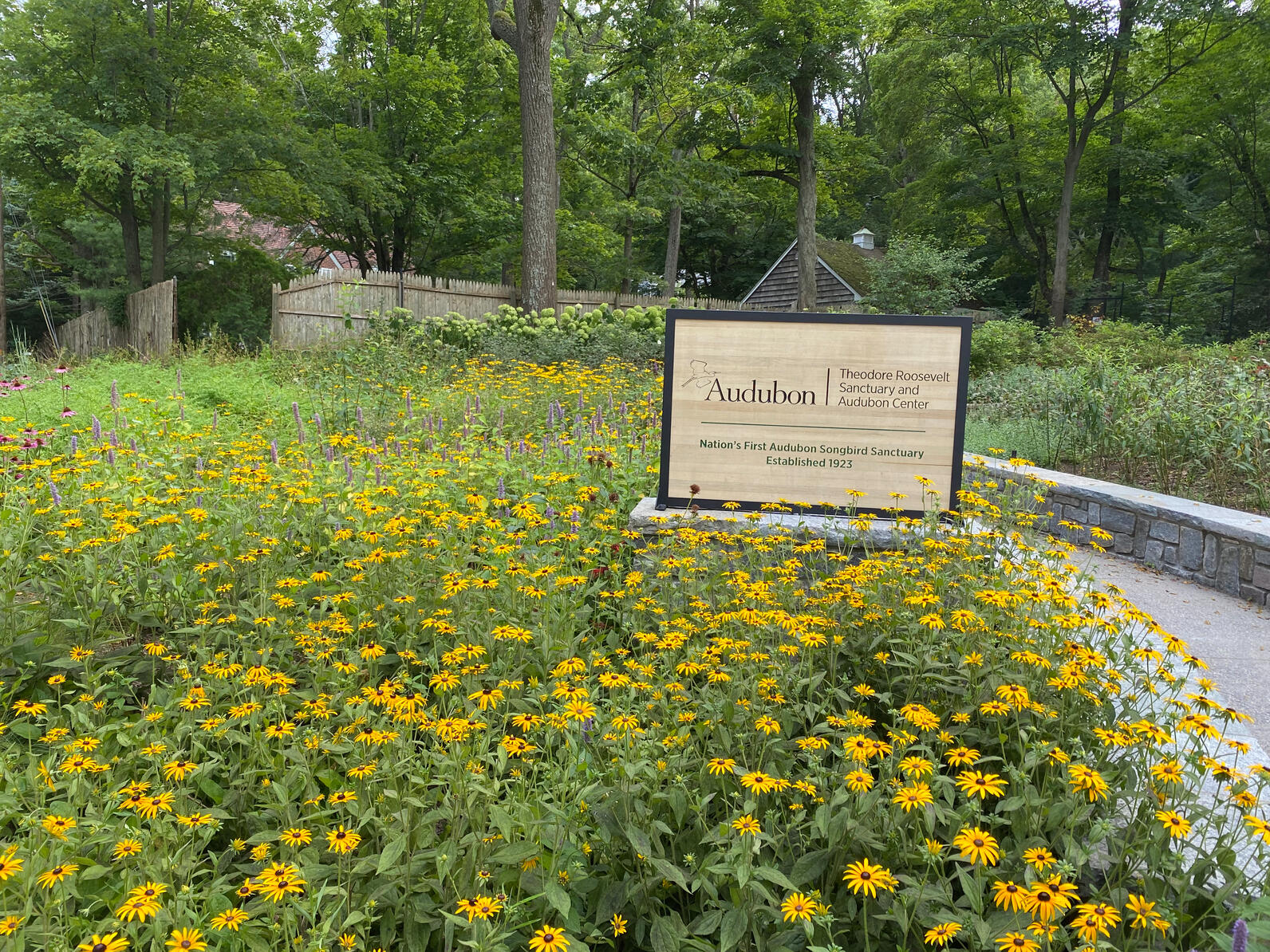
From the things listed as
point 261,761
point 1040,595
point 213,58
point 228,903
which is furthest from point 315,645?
point 213,58

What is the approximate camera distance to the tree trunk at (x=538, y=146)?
12.4 meters

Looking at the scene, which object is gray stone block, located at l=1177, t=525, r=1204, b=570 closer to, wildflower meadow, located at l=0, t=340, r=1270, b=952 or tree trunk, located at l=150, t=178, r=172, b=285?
wildflower meadow, located at l=0, t=340, r=1270, b=952

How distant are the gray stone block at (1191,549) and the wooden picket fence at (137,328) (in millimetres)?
12635

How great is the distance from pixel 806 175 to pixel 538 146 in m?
10.6

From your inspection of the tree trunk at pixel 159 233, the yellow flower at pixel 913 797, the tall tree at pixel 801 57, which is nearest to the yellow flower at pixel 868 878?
the yellow flower at pixel 913 797

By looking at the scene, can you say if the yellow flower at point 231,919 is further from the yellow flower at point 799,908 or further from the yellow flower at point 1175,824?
the yellow flower at point 1175,824

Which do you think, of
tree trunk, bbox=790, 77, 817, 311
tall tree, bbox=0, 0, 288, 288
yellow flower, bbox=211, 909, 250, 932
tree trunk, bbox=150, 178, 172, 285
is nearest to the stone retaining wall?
yellow flower, bbox=211, 909, 250, 932

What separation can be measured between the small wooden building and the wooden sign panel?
66.4 ft

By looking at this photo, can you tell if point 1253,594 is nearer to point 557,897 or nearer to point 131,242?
point 557,897

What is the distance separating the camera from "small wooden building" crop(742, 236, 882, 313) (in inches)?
991

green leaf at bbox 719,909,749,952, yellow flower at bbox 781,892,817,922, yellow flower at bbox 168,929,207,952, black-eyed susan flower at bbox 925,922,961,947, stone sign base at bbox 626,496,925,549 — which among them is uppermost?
stone sign base at bbox 626,496,925,549

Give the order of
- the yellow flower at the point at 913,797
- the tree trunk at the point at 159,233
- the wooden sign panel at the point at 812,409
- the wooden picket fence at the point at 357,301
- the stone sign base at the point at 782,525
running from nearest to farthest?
the yellow flower at the point at 913,797, the stone sign base at the point at 782,525, the wooden sign panel at the point at 812,409, the wooden picket fence at the point at 357,301, the tree trunk at the point at 159,233

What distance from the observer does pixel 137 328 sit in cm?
1545

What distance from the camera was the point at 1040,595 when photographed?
251 cm
